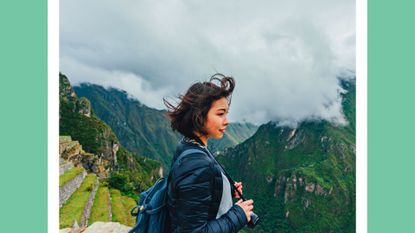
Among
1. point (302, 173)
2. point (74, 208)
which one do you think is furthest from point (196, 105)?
point (302, 173)

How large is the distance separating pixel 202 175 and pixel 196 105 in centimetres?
26

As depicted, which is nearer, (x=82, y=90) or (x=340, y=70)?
(x=340, y=70)

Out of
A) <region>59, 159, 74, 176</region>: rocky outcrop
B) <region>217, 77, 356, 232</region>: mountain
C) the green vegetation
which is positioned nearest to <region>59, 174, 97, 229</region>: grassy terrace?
<region>59, 159, 74, 176</region>: rocky outcrop

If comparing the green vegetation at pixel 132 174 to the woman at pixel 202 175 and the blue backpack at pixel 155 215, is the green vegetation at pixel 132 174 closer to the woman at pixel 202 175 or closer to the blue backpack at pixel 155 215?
the blue backpack at pixel 155 215

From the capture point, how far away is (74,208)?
25.0ft

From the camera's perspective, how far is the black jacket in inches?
39.6

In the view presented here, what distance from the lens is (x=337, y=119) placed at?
93.3m

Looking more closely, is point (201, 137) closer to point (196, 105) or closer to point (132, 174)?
point (196, 105)

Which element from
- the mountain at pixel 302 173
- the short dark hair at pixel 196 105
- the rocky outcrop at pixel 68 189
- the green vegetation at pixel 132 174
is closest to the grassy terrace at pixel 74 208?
the rocky outcrop at pixel 68 189

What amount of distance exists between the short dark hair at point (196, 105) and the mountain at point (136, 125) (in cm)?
9725
